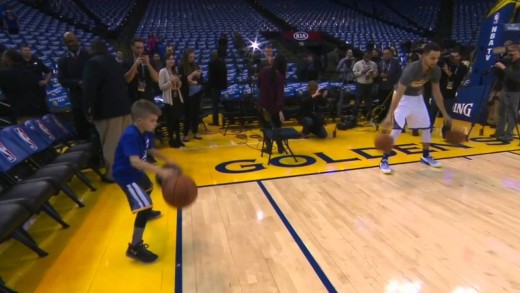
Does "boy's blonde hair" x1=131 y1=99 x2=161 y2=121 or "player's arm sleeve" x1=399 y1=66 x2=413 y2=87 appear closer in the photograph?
"boy's blonde hair" x1=131 y1=99 x2=161 y2=121

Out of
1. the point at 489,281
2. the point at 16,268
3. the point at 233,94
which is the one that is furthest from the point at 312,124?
the point at 16,268

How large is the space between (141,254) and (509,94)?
681cm

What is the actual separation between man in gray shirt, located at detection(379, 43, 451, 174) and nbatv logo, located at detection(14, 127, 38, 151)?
13.9 ft

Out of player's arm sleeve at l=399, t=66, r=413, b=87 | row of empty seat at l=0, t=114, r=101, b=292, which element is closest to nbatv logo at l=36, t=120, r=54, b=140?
row of empty seat at l=0, t=114, r=101, b=292

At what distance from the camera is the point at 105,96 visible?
4.30 m

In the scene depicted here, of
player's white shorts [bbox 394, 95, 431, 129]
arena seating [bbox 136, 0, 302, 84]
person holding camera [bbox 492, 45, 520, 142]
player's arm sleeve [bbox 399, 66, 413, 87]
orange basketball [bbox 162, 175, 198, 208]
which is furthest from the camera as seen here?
arena seating [bbox 136, 0, 302, 84]

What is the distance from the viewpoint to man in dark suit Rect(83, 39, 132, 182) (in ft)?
13.7

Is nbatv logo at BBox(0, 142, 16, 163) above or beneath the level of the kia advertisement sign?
beneath

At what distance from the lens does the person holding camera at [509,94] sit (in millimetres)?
6234

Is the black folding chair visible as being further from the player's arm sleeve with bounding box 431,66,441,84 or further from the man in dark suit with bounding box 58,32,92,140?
the man in dark suit with bounding box 58,32,92,140

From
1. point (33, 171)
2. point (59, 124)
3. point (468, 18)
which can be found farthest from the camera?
point (468, 18)

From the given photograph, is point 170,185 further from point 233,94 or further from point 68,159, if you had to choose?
point 233,94

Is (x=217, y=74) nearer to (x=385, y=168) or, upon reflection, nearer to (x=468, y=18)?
(x=385, y=168)

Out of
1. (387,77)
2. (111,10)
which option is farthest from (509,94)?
(111,10)
